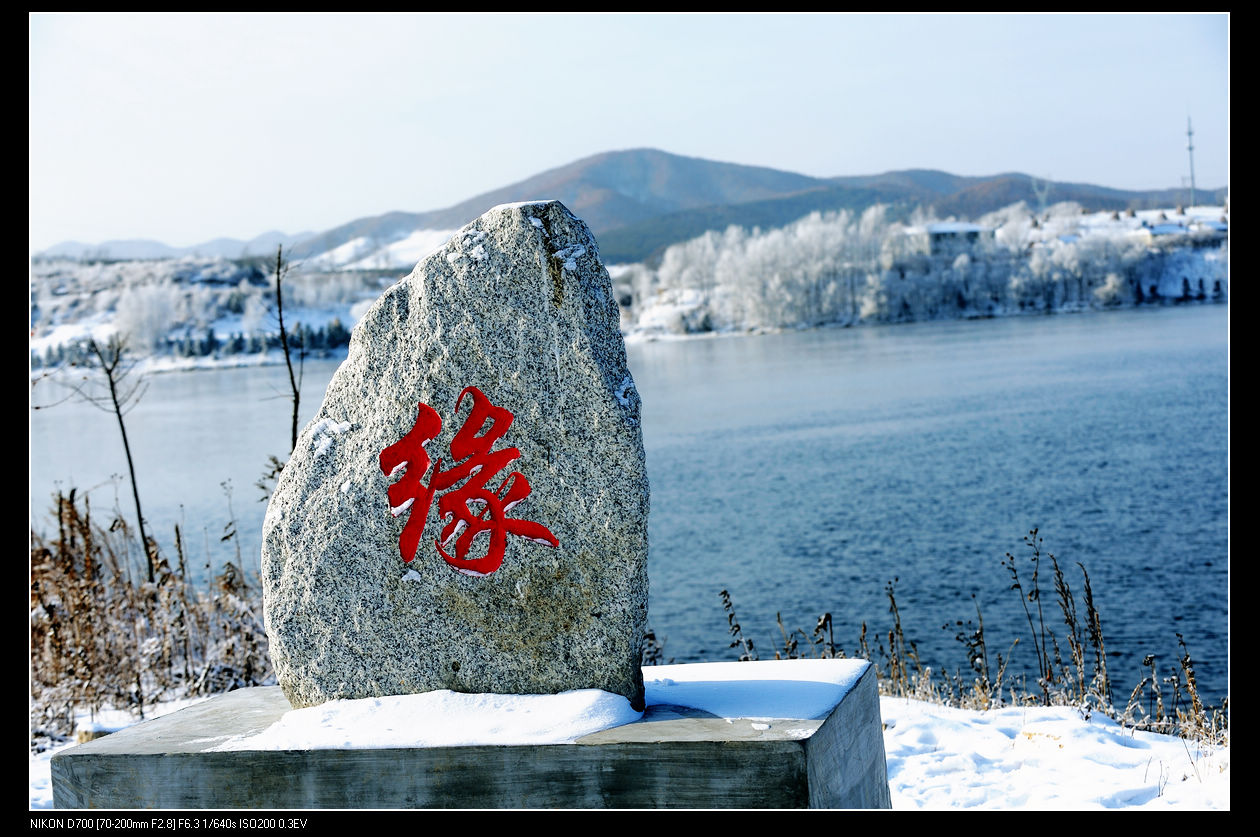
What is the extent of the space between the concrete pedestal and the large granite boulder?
350 millimetres

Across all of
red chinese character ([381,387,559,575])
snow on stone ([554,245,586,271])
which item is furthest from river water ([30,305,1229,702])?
snow on stone ([554,245,586,271])

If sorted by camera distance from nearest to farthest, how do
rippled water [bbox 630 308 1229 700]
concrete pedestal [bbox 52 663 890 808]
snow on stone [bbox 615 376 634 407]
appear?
1. concrete pedestal [bbox 52 663 890 808]
2. snow on stone [bbox 615 376 634 407]
3. rippled water [bbox 630 308 1229 700]

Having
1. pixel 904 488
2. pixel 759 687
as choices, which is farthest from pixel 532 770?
pixel 904 488

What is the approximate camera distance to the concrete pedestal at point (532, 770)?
2971 mm

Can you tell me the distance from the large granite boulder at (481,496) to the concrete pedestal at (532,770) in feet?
1.15

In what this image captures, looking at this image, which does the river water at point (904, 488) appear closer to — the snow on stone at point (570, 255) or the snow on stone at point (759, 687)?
the snow on stone at point (570, 255)

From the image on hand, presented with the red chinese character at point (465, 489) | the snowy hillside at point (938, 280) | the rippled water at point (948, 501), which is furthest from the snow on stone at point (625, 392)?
the snowy hillside at point (938, 280)

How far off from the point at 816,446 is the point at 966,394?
278 inches

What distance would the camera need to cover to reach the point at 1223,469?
1498 cm

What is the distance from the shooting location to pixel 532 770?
3.10 meters

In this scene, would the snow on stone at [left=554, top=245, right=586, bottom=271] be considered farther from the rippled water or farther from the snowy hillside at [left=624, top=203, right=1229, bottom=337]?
the snowy hillside at [left=624, top=203, right=1229, bottom=337]

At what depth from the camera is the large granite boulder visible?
3367mm

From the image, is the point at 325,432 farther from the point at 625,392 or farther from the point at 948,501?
the point at 948,501

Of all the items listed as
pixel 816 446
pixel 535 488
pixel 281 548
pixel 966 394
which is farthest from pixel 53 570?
pixel 966 394
